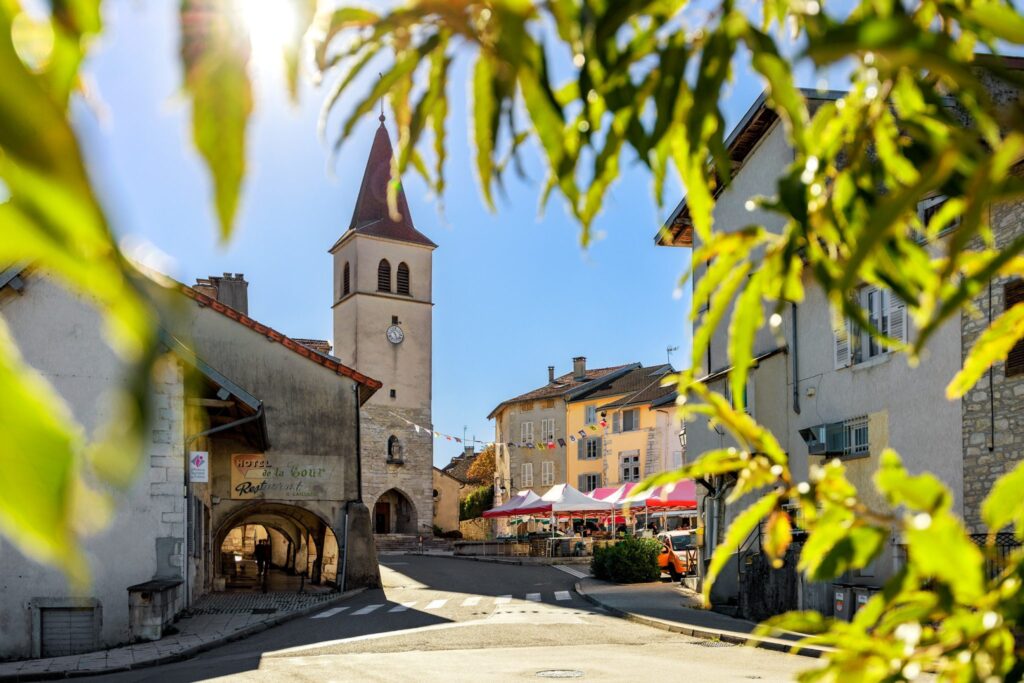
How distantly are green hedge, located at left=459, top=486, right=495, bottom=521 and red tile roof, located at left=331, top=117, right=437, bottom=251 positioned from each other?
20015 millimetres

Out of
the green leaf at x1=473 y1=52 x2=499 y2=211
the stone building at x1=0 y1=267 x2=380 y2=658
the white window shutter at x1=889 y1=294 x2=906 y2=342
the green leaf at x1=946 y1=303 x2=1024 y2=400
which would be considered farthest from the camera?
the white window shutter at x1=889 y1=294 x2=906 y2=342

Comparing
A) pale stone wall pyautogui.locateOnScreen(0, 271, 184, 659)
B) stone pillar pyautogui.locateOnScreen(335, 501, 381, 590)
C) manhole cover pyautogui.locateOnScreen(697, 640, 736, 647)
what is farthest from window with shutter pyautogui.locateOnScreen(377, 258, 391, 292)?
manhole cover pyautogui.locateOnScreen(697, 640, 736, 647)

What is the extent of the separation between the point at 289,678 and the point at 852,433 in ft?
37.2

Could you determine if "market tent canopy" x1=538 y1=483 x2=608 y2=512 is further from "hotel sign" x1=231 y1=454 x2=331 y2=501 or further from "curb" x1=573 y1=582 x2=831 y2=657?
"curb" x1=573 y1=582 x2=831 y2=657

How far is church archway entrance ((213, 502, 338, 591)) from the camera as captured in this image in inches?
1094

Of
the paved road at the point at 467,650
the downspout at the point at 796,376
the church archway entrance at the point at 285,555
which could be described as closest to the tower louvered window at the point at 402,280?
the church archway entrance at the point at 285,555

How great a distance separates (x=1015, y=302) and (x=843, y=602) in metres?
4.94

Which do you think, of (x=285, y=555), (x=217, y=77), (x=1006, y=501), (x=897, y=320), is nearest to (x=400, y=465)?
(x=285, y=555)

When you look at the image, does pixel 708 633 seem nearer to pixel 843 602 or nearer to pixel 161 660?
pixel 843 602

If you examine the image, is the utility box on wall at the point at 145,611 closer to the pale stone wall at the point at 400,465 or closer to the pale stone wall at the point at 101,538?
the pale stone wall at the point at 101,538

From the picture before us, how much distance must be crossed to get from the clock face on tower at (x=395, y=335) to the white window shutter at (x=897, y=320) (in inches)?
1851

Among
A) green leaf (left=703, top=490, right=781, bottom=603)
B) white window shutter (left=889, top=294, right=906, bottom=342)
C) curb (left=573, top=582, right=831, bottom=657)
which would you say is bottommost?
curb (left=573, top=582, right=831, bottom=657)

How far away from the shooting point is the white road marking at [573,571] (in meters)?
31.3

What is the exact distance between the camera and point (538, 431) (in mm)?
72250
